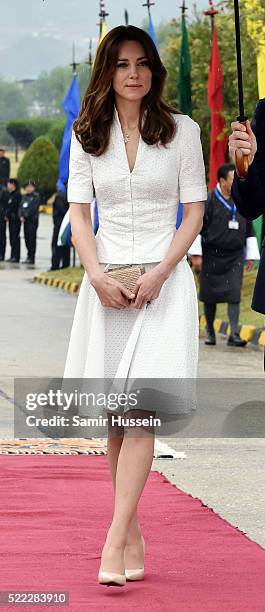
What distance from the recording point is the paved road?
26.2ft

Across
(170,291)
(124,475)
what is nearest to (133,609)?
(124,475)

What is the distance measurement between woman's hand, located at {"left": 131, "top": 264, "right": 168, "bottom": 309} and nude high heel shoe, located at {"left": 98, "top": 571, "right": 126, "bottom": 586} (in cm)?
88

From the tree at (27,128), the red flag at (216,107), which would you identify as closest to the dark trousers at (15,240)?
the red flag at (216,107)

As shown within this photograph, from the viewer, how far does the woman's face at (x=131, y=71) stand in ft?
18.8

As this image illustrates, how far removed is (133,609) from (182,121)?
5.37 feet

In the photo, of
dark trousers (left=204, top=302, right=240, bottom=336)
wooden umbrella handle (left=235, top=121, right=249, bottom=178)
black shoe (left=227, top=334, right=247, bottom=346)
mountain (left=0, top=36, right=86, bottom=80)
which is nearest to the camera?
wooden umbrella handle (left=235, top=121, right=249, bottom=178)

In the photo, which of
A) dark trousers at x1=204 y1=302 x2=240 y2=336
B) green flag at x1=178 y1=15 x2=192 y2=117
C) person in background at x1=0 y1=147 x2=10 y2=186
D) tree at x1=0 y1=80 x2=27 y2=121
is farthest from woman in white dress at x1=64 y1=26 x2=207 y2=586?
tree at x1=0 y1=80 x2=27 y2=121

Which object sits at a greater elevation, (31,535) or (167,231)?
(167,231)

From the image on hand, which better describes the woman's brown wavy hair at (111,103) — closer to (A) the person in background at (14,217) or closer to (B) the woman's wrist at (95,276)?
(B) the woman's wrist at (95,276)

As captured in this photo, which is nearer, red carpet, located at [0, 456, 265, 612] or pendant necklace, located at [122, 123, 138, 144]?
red carpet, located at [0, 456, 265, 612]

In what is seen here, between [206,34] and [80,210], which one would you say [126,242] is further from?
[206,34]

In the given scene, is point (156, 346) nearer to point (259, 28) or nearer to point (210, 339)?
point (210, 339)

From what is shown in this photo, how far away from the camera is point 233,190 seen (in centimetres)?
550

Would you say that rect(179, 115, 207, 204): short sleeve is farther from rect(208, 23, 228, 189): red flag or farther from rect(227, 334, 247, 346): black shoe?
rect(208, 23, 228, 189): red flag
